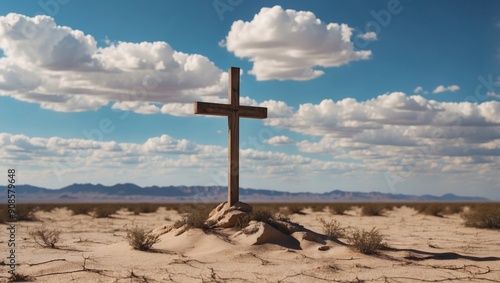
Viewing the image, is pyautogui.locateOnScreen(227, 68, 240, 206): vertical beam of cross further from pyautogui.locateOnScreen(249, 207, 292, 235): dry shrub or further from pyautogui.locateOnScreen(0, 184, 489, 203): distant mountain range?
pyautogui.locateOnScreen(0, 184, 489, 203): distant mountain range

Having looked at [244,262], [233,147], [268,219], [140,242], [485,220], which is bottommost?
[244,262]

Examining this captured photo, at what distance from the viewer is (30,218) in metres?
24.8

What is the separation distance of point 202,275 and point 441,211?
2523 cm

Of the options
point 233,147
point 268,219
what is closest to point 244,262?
point 268,219

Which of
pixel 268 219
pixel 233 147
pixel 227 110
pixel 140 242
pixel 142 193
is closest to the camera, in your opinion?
pixel 140 242

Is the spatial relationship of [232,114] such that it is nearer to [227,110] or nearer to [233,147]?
[227,110]

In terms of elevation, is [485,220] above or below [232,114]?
below

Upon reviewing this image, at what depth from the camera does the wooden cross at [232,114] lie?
446 inches

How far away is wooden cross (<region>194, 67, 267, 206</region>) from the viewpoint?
1133 cm

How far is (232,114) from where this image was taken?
11.6 metres

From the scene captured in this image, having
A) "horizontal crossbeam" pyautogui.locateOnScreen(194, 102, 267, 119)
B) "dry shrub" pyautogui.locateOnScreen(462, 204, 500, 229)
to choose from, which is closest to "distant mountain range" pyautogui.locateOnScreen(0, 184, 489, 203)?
"dry shrub" pyautogui.locateOnScreen(462, 204, 500, 229)

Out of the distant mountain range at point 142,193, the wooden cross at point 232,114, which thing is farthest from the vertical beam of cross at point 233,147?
the distant mountain range at point 142,193

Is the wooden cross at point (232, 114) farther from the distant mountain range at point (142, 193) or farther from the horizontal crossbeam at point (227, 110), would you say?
the distant mountain range at point (142, 193)

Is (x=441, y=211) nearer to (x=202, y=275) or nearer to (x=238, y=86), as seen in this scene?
(x=238, y=86)
